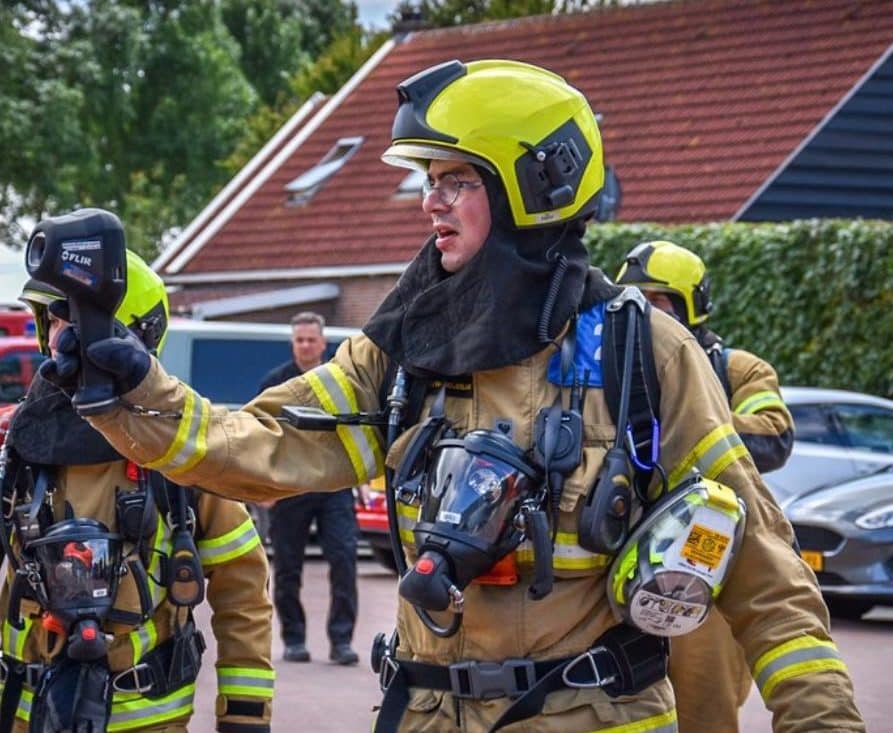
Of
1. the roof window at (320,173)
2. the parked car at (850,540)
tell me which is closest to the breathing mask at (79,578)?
the parked car at (850,540)

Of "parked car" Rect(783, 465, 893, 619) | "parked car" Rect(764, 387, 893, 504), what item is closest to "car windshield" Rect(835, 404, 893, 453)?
"parked car" Rect(764, 387, 893, 504)

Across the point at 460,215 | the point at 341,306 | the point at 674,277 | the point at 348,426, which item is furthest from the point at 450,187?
the point at 341,306

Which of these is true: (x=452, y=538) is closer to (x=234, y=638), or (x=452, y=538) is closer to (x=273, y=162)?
(x=234, y=638)

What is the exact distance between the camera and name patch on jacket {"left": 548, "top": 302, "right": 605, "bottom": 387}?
382 centimetres

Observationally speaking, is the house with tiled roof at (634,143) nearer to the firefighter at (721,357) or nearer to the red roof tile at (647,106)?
the red roof tile at (647,106)

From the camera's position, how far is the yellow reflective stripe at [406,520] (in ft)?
12.6

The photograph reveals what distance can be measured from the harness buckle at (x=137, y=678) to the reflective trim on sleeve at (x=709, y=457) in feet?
5.53

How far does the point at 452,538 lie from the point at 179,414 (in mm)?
550

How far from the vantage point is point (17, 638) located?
16.4 ft

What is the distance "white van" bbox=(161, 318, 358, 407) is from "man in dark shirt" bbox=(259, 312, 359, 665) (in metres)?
6.13

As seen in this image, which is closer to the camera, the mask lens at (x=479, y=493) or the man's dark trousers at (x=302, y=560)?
the mask lens at (x=479, y=493)

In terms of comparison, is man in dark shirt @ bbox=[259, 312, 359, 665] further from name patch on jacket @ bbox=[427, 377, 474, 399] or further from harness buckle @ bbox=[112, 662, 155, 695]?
name patch on jacket @ bbox=[427, 377, 474, 399]

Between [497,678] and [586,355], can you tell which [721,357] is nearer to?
[586,355]

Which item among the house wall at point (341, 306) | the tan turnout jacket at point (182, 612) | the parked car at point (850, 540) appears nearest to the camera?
the tan turnout jacket at point (182, 612)
